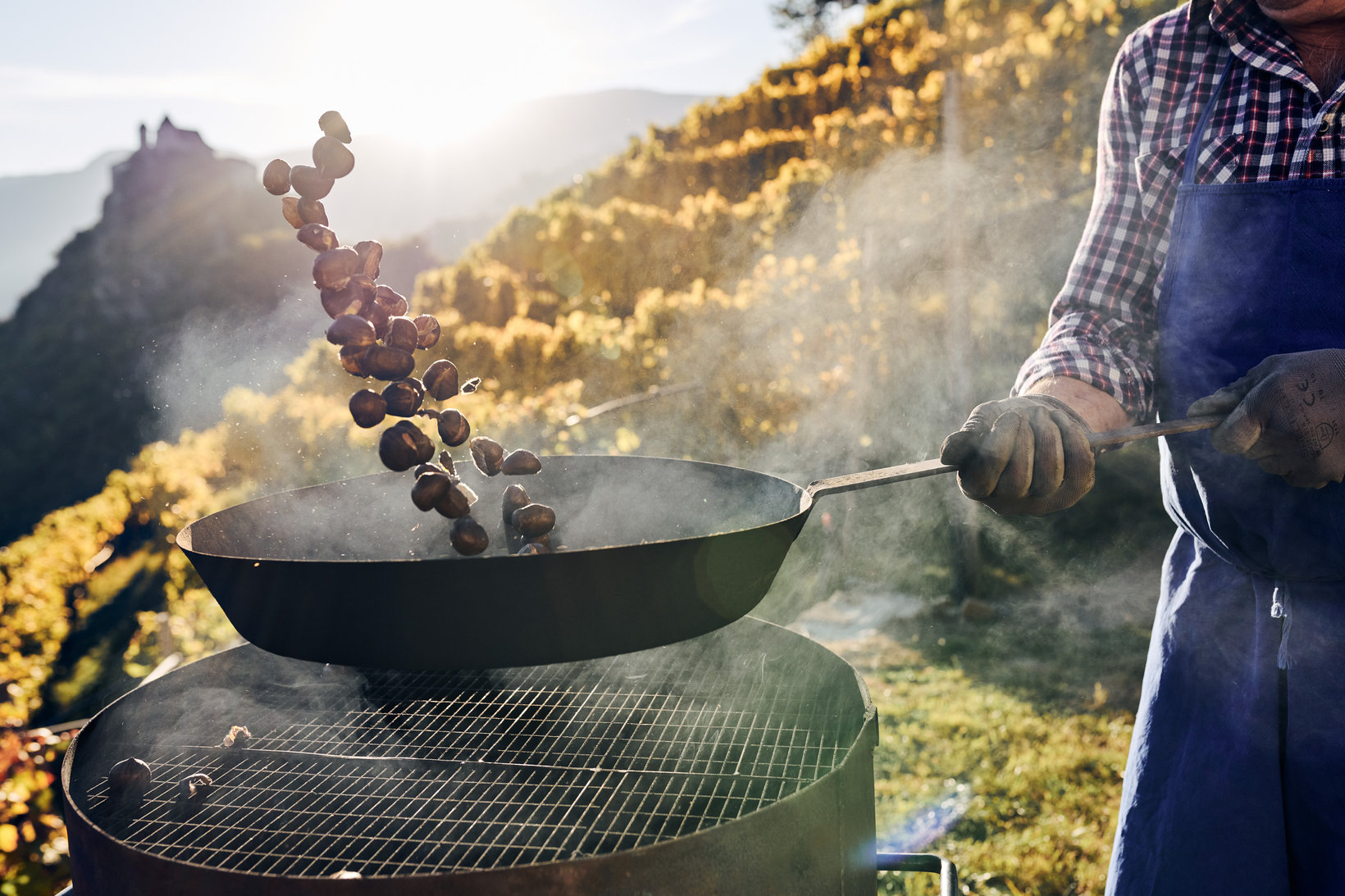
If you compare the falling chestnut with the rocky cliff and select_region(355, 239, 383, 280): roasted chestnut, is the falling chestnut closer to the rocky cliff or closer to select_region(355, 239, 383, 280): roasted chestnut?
select_region(355, 239, 383, 280): roasted chestnut

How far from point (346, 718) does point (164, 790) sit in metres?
0.37

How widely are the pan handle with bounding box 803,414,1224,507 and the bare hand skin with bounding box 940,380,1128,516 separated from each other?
30 mm

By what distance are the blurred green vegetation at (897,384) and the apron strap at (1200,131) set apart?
8.62 feet

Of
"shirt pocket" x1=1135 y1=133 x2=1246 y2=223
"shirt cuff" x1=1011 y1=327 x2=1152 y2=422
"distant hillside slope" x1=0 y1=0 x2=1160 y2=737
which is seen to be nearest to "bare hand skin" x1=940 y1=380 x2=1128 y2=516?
"shirt cuff" x1=1011 y1=327 x2=1152 y2=422

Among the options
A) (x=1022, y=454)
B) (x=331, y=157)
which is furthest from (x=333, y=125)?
(x=1022, y=454)

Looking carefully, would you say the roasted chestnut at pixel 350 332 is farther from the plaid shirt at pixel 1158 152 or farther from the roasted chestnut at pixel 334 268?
the plaid shirt at pixel 1158 152

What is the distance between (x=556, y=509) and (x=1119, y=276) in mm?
1370

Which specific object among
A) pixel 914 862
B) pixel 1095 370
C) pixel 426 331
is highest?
pixel 426 331

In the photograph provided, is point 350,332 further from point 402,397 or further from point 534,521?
point 534,521

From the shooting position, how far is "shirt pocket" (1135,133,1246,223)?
1466mm

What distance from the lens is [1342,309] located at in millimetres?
1341

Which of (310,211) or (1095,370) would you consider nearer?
(310,211)

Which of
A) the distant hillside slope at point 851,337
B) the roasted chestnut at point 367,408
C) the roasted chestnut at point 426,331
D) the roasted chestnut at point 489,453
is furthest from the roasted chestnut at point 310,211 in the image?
the distant hillside slope at point 851,337

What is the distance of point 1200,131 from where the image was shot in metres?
1.49
